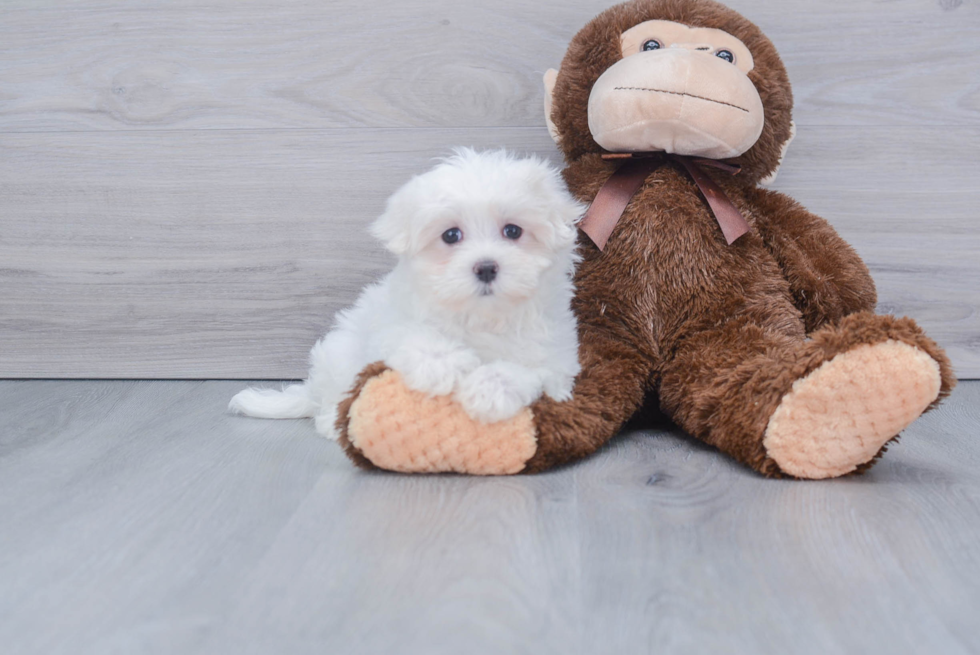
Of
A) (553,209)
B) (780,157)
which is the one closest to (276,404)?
(553,209)

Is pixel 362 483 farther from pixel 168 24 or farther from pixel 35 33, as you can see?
pixel 35 33

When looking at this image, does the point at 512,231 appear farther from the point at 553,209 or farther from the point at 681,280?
the point at 681,280

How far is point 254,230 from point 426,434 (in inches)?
29.6

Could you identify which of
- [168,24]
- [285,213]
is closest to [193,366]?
[285,213]

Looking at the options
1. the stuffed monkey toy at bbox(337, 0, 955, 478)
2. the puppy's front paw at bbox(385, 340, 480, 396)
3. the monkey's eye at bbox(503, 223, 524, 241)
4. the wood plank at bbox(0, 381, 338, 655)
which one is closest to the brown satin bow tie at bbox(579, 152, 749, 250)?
the stuffed monkey toy at bbox(337, 0, 955, 478)

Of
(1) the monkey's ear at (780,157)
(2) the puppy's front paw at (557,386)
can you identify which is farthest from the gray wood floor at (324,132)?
(2) the puppy's front paw at (557,386)

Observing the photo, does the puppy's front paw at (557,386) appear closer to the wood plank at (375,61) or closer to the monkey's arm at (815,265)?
the monkey's arm at (815,265)

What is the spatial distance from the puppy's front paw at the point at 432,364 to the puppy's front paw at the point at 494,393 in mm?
16

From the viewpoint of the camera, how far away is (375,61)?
1.55 m

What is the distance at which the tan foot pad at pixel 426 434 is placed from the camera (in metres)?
1.02

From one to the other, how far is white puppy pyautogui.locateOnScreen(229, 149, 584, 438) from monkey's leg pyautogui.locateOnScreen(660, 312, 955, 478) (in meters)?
0.23

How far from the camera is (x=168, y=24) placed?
1.55 m

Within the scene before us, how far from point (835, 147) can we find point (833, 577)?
1.02 meters

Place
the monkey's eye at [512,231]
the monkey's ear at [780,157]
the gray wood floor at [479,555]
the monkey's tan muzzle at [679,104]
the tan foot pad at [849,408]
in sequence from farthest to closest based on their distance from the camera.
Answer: the monkey's ear at [780,157] → the monkey's tan muzzle at [679,104] → the monkey's eye at [512,231] → the tan foot pad at [849,408] → the gray wood floor at [479,555]
